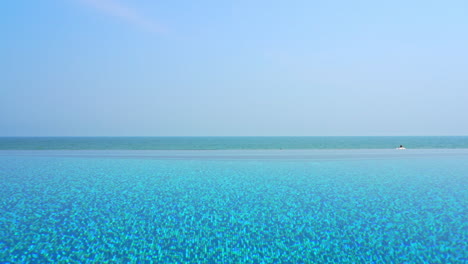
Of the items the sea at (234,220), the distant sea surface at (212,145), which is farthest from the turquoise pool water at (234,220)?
the distant sea surface at (212,145)

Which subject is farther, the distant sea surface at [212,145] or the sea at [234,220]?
the distant sea surface at [212,145]

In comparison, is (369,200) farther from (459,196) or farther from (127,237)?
(127,237)

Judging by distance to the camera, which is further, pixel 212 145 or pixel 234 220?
pixel 212 145

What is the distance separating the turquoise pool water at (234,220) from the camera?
5703 millimetres

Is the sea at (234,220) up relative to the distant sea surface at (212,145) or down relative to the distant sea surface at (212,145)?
down

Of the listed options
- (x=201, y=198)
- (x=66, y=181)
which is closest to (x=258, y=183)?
(x=201, y=198)

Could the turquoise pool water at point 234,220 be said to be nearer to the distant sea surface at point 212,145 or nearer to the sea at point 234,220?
the sea at point 234,220

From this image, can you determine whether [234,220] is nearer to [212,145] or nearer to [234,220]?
[234,220]

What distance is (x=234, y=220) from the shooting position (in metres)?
7.79

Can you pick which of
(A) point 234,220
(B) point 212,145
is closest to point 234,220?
(A) point 234,220

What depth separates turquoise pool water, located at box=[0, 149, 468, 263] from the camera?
5703 millimetres

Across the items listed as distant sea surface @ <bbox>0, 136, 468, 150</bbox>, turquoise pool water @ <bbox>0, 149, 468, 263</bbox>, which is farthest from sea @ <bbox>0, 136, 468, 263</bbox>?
distant sea surface @ <bbox>0, 136, 468, 150</bbox>

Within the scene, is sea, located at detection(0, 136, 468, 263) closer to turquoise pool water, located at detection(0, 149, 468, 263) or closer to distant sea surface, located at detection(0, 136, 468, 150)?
turquoise pool water, located at detection(0, 149, 468, 263)

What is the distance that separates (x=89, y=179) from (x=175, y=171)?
15.4 ft
